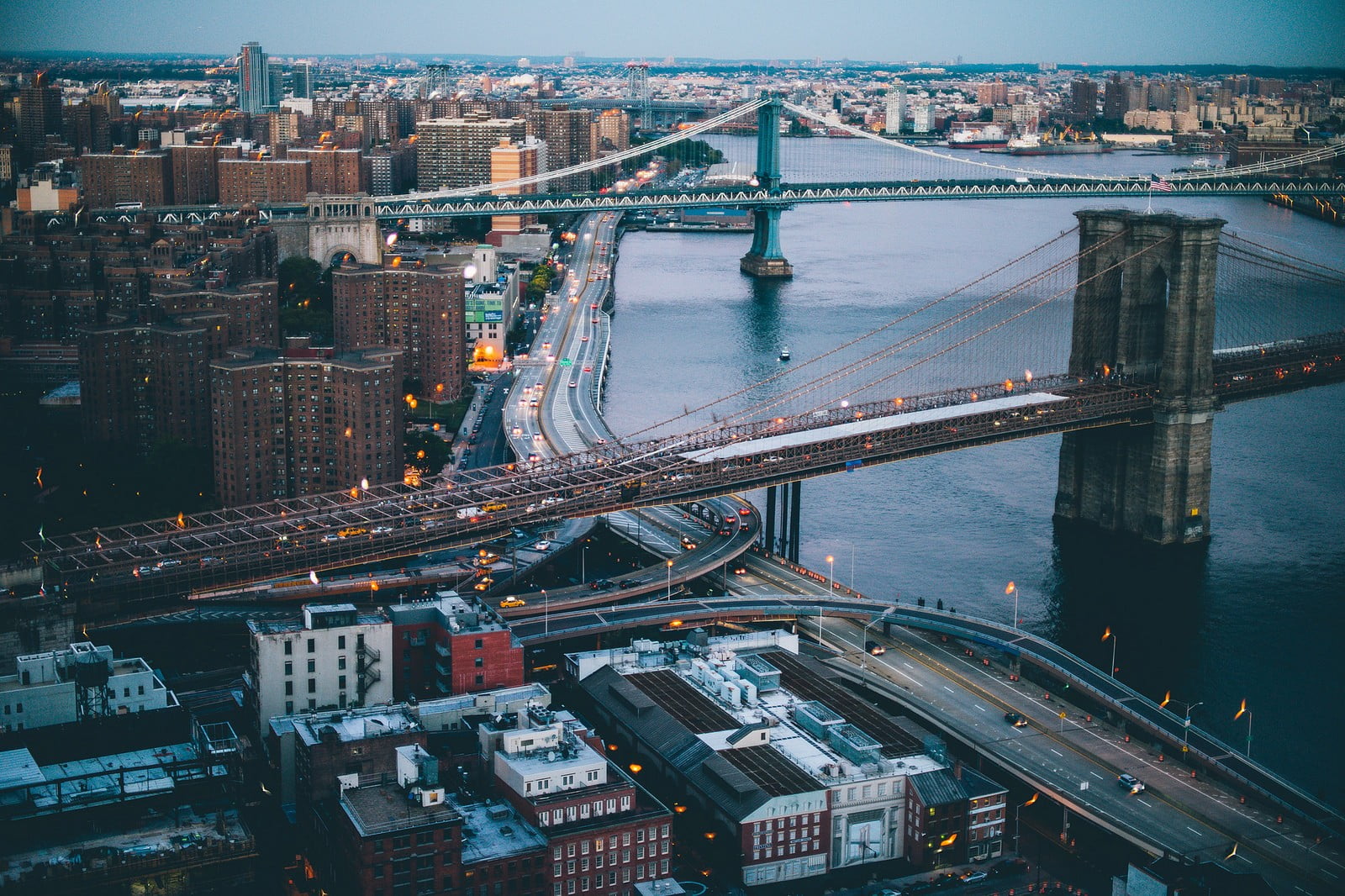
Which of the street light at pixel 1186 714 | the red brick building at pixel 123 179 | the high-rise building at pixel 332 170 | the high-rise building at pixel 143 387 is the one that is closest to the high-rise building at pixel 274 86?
the high-rise building at pixel 332 170

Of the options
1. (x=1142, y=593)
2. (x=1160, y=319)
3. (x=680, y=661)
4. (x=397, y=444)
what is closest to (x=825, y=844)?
(x=680, y=661)

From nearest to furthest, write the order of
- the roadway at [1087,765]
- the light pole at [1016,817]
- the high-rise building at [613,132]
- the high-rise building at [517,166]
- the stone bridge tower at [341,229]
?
the roadway at [1087,765], the light pole at [1016,817], the stone bridge tower at [341,229], the high-rise building at [517,166], the high-rise building at [613,132]

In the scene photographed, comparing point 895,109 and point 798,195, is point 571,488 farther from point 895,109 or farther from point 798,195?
point 895,109

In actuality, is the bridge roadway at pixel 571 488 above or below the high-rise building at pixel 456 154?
below

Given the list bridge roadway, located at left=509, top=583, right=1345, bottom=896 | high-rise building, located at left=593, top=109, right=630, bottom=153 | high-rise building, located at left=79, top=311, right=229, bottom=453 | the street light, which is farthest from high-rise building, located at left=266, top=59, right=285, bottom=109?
the street light

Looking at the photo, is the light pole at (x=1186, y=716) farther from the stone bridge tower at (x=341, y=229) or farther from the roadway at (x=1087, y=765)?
the stone bridge tower at (x=341, y=229)

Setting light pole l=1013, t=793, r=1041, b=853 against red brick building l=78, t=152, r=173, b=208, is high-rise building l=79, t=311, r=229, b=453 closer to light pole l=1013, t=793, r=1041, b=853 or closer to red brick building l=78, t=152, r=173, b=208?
light pole l=1013, t=793, r=1041, b=853

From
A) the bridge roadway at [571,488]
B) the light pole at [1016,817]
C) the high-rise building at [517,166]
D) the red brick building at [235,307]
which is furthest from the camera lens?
the high-rise building at [517,166]
